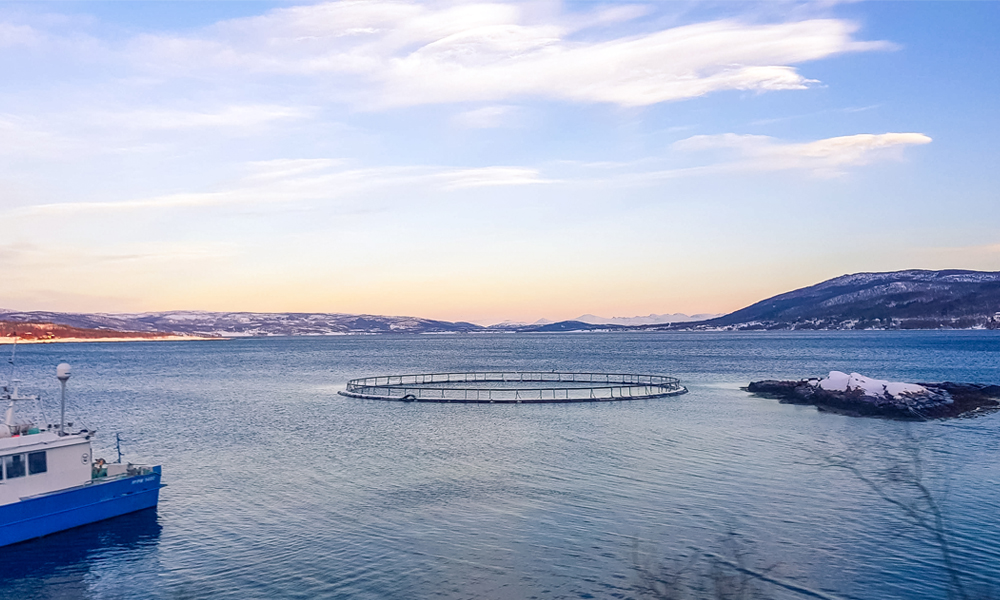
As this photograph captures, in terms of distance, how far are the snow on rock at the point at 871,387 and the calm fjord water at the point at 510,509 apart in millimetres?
6938

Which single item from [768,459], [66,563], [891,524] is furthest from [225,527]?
[768,459]

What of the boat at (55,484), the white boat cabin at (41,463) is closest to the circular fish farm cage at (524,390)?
the boat at (55,484)

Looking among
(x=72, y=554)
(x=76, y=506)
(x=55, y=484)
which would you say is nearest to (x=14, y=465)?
(x=55, y=484)

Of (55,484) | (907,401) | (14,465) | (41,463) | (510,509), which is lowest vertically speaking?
(510,509)

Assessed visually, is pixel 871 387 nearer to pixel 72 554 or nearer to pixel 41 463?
pixel 72 554

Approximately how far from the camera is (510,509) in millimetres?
28516

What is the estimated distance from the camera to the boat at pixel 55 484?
81.5 ft

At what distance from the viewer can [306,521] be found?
89.3 ft

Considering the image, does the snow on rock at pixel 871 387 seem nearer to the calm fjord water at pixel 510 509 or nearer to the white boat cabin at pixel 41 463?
the calm fjord water at pixel 510 509

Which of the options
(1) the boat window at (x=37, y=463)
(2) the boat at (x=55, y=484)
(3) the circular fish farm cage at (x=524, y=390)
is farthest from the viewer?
(3) the circular fish farm cage at (x=524, y=390)

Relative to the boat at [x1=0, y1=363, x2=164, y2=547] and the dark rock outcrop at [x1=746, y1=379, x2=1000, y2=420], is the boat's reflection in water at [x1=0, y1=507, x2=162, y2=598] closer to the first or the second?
the boat at [x1=0, y1=363, x2=164, y2=547]

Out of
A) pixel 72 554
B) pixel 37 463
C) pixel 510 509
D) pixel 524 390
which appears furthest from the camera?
pixel 524 390

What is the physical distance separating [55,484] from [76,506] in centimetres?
112

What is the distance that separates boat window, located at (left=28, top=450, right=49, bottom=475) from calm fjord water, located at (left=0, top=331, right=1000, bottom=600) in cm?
260
